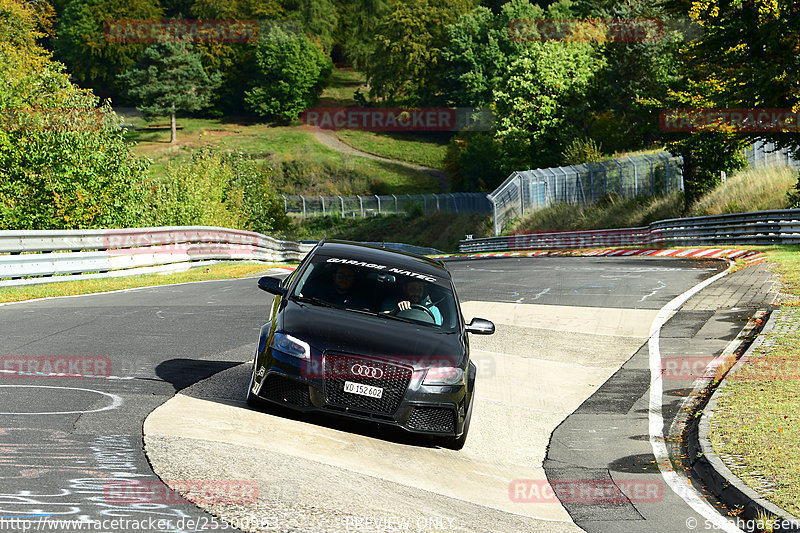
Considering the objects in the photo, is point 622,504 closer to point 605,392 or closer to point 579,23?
point 605,392

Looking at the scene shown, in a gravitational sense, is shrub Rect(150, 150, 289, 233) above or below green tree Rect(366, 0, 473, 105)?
below

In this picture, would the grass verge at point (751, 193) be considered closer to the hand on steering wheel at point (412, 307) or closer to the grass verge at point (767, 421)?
the grass verge at point (767, 421)

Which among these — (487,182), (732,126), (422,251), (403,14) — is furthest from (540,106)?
(403,14)

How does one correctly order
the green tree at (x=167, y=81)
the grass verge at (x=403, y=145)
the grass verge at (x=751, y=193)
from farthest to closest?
the green tree at (x=167, y=81) < the grass verge at (x=403, y=145) < the grass verge at (x=751, y=193)

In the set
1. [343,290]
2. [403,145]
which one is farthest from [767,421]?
[403,145]

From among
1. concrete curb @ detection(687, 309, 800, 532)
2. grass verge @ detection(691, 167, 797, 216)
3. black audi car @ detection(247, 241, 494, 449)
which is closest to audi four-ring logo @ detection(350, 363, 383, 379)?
black audi car @ detection(247, 241, 494, 449)

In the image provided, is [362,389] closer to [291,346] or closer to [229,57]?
[291,346]

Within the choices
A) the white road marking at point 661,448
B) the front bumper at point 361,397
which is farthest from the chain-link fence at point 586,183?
the front bumper at point 361,397

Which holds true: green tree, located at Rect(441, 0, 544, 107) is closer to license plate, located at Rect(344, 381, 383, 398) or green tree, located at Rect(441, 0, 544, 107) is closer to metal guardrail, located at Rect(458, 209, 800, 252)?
metal guardrail, located at Rect(458, 209, 800, 252)

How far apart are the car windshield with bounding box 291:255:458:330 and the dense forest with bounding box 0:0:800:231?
18387 mm

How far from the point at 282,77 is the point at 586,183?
86.1m

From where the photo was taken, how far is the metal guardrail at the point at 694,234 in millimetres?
31000

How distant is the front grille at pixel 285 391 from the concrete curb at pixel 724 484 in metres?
3.32

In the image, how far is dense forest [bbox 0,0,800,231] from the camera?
1115 inches
